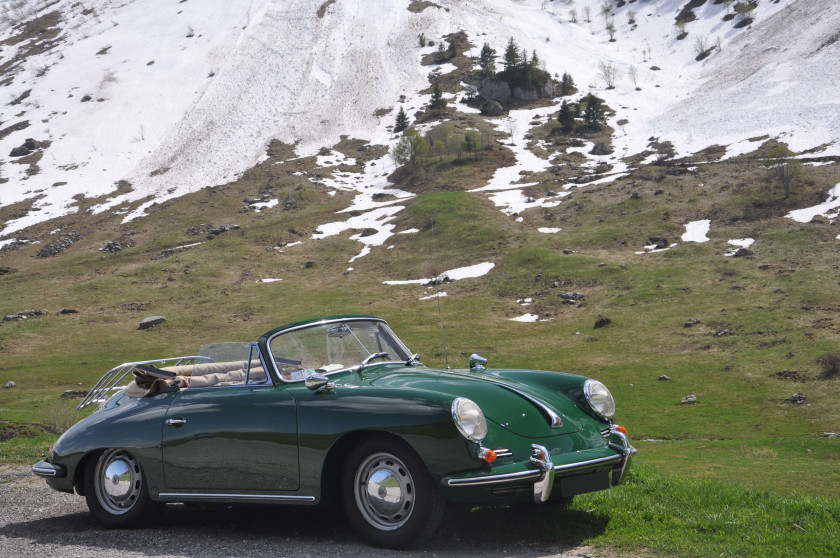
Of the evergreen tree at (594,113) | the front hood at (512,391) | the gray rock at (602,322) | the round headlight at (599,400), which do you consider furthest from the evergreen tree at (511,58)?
the round headlight at (599,400)

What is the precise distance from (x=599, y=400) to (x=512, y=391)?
3.66ft

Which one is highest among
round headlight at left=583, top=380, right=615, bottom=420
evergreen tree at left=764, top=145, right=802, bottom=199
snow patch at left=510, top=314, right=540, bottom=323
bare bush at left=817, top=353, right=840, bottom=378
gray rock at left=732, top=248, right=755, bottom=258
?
evergreen tree at left=764, top=145, right=802, bottom=199

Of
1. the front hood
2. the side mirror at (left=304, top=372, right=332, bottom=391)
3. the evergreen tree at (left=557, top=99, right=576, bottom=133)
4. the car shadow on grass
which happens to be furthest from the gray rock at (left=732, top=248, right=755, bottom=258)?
the side mirror at (left=304, top=372, right=332, bottom=391)

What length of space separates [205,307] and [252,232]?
25.8 metres

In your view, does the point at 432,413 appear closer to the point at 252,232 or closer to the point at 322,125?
the point at 252,232

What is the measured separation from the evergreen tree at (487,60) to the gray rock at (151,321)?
9970 centimetres

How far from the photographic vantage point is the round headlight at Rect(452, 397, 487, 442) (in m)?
6.27

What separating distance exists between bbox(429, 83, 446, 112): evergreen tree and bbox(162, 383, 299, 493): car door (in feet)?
437

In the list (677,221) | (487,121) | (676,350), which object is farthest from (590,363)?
(487,121)

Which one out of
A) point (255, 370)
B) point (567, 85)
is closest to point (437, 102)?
point (567, 85)

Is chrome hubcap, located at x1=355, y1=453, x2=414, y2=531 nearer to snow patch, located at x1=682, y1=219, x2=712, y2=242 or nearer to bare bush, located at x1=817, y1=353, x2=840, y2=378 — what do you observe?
bare bush, located at x1=817, y1=353, x2=840, y2=378

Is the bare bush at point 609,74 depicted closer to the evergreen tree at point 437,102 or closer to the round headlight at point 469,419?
the evergreen tree at point 437,102

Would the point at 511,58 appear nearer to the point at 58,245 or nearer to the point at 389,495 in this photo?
the point at 58,245

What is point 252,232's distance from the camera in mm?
93875
